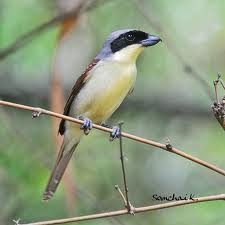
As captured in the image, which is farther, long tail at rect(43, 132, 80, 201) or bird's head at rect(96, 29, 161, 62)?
long tail at rect(43, 132, 80, 201)

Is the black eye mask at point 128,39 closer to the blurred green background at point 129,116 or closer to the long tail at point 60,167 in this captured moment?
the blurred green background at point 129,116

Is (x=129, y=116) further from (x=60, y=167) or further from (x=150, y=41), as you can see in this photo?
(x=150, y=41)

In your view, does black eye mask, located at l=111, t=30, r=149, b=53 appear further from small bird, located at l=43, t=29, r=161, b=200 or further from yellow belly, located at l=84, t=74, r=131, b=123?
yellow belly, located at l=84, t=74, r=131, b=123

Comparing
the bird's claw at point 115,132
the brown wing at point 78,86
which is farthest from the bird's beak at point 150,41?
the bird's claw at point 115,132

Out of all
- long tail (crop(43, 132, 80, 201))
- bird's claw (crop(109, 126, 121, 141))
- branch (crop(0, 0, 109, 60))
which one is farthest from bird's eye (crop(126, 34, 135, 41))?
long tail (crop(43, 132, 80, 201))

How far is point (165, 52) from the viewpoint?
540 cm

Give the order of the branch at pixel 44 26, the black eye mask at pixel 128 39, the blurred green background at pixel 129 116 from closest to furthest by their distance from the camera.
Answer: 1. the black eye mask at pixel 128 39
2. the branch at pixel 44 26
3. the blurred green background at pixel 129 116

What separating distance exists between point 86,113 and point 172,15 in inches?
49.8

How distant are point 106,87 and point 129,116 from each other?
6.03 feet

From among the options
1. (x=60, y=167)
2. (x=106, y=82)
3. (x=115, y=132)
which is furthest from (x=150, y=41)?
(x=60, y=167)

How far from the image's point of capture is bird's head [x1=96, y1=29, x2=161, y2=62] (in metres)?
3.87

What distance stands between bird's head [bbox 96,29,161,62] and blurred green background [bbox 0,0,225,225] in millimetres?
196

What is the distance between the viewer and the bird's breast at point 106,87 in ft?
12.9

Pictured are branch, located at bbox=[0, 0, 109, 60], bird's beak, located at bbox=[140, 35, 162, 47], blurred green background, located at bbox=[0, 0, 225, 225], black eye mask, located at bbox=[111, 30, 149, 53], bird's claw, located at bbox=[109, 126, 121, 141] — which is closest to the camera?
bird's claw, located at bbox=[109, 126, 121, 141]
